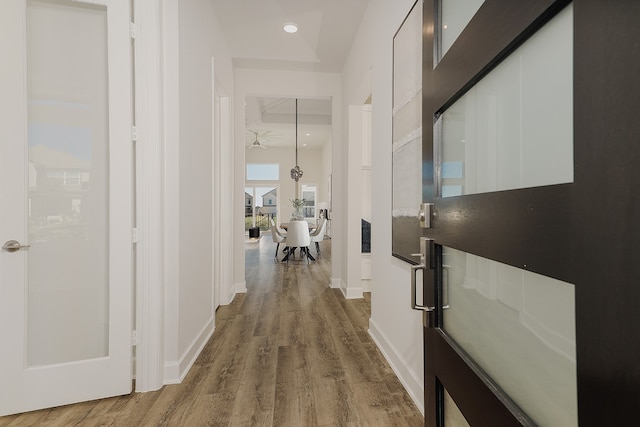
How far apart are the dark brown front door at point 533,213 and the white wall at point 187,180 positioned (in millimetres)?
1587

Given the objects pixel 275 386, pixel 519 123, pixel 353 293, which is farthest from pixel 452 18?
pixel 353 293

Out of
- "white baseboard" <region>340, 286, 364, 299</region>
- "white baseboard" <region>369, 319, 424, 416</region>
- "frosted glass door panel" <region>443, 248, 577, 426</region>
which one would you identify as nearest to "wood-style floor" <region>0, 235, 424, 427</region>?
"white baseboard" <region>369, 319, 424, 416</region>

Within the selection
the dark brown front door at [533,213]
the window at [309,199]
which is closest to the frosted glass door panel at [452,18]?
the dark brown front door at [533,213]

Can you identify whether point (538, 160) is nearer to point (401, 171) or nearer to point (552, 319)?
point (552, 319)

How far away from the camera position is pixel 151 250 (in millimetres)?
1831

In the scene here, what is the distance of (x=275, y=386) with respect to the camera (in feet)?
6.16

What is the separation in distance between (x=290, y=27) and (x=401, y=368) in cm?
327

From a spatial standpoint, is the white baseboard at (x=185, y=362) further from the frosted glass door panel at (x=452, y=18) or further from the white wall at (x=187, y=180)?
the frosted glass door panel at (x=452, y=18)

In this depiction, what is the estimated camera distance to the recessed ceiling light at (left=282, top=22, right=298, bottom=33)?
310 cm

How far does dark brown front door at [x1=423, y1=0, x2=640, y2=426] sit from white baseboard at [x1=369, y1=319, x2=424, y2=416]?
76cm

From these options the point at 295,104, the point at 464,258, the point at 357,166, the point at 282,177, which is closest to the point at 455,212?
the point at 464,258

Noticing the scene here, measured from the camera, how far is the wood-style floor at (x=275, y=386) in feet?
5.22

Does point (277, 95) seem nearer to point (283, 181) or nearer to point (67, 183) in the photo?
point (67, 183)

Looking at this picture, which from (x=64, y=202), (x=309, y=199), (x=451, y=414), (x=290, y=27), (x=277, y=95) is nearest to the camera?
(x=451, y=414)
